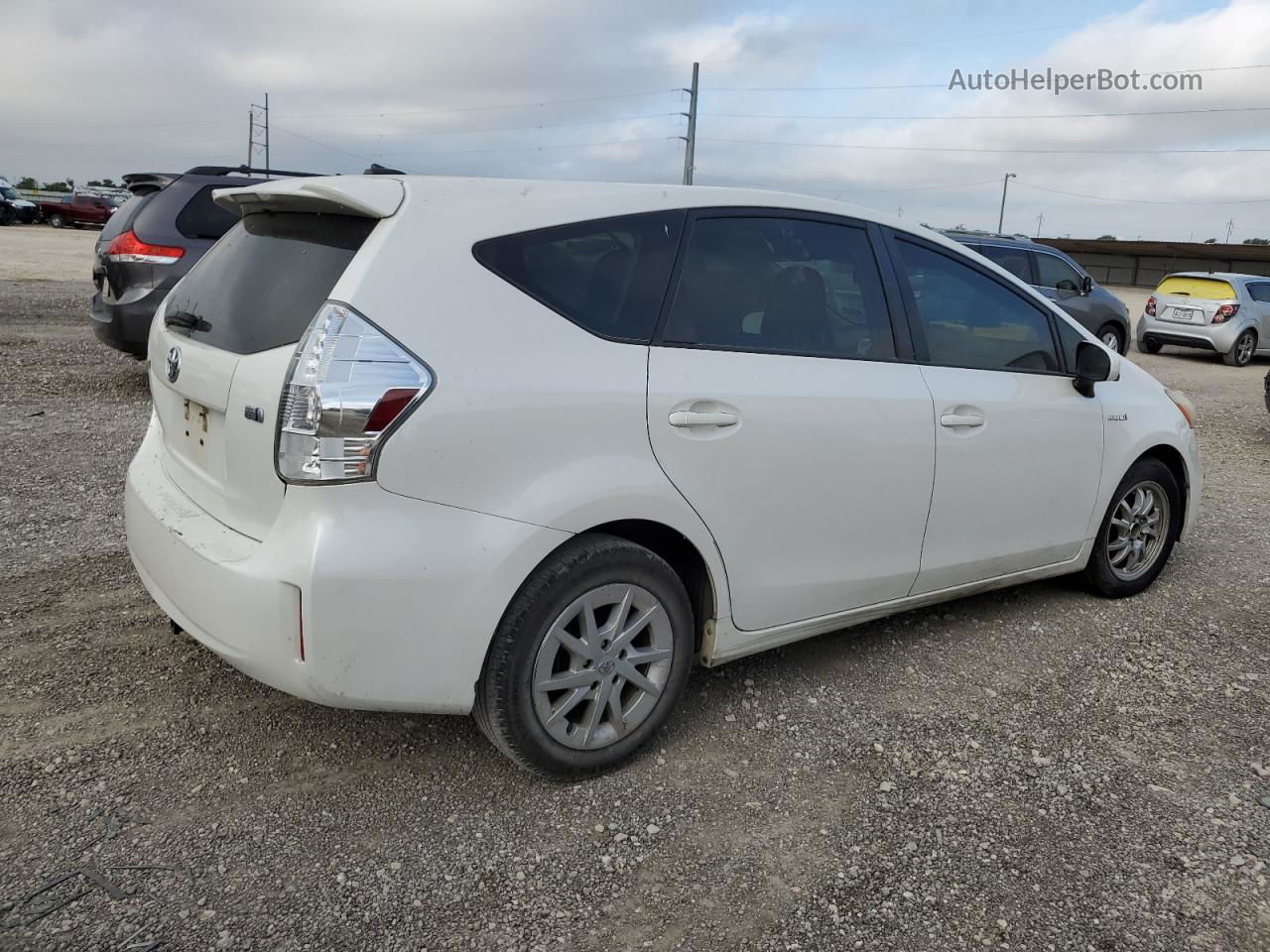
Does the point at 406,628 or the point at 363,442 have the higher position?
the point at 363,442

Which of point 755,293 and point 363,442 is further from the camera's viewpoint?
point 755,293

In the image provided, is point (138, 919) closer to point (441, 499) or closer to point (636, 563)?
point (441, 499)

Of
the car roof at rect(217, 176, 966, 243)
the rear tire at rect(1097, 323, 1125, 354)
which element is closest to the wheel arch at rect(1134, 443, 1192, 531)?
the car roof at rect(217, 176, 966, 243)

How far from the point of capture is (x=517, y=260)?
275 centimetres

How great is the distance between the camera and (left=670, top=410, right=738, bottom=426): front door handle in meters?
2.92

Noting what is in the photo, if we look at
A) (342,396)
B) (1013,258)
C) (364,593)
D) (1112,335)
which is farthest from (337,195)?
(1112,335)

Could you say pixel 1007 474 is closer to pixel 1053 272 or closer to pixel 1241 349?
pixel 1053 272

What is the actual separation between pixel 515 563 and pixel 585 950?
0.93 m

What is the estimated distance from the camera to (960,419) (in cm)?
368

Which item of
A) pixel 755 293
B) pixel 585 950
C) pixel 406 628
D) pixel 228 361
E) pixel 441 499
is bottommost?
pixel 585 950

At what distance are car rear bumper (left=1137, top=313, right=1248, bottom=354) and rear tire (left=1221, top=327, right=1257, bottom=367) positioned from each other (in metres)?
0.10

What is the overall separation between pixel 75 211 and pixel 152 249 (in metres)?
37.8

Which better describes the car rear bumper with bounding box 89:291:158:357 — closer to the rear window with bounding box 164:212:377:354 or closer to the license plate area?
the rear window with bounding box 164:212:377:354

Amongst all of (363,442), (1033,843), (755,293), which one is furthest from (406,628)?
(1033,843)
